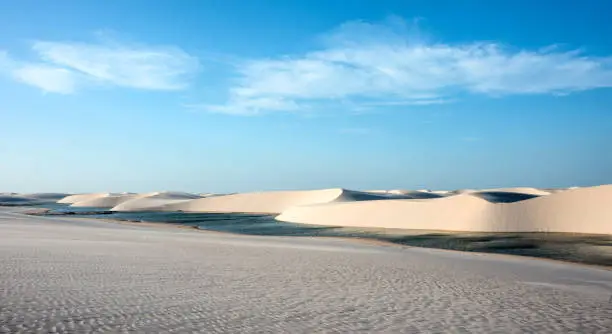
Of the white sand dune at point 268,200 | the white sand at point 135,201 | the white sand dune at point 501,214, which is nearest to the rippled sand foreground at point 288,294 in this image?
the white sand dune at point 501,214

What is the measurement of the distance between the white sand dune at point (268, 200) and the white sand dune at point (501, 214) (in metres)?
22.9

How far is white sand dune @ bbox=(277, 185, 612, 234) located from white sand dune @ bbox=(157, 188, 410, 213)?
22.9 metres

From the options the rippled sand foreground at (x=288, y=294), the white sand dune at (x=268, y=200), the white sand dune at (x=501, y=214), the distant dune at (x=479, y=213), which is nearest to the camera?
the rippled sand foreground at (x=288, y=294)

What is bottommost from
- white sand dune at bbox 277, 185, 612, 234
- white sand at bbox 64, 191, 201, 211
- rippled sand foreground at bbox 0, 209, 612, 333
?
rippled sand foreground at bbox 0, 209, 612, 333

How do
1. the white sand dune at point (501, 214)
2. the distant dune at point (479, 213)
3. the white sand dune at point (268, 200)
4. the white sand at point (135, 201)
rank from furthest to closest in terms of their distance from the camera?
the white sand at point (135, 201)
the white sand dune at point (268, 200)
the distant dune at point (479, 213)
the white sand dune at point (501, 214)

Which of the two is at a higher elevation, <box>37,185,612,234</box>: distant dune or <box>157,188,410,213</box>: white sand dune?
<box>157,188,410,213</box>: white sand dune

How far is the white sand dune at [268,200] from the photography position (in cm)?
6255

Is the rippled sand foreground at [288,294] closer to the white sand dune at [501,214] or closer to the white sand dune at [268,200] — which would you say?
the white sand dune at [501,214]

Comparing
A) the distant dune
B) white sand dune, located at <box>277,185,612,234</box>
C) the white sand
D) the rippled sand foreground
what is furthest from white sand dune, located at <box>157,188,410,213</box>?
the rippled sand foreground

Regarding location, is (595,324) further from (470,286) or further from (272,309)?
(272,309)

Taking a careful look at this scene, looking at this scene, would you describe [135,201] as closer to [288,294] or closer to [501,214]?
[501,214]

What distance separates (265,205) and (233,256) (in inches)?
1985

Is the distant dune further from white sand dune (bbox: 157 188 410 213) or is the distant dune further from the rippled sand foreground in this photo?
white sand dune (bbox: 157 188 410 213)

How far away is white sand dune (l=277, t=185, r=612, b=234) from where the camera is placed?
2814 cm
